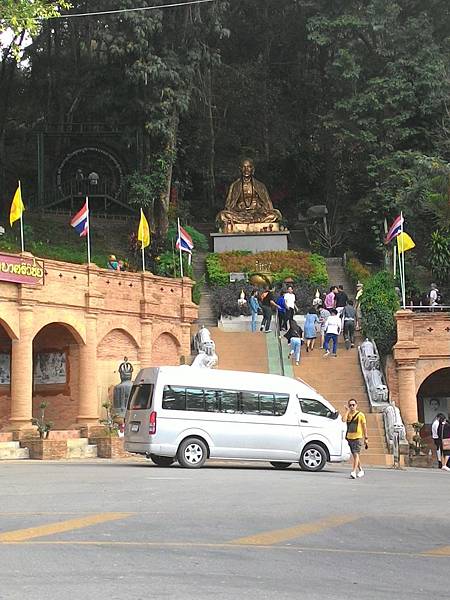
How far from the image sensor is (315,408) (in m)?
22.4

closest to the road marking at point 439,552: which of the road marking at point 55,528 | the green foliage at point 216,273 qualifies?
the road marking at point 55,528

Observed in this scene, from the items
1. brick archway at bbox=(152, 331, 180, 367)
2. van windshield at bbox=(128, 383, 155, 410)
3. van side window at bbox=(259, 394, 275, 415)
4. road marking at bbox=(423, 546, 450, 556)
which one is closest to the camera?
road marking at bbox=(423, 546, 450, 556)

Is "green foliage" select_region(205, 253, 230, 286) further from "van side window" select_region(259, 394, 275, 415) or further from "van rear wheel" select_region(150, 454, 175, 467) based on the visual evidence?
"van rear wheel" select_region(150, 454, 175, 467)

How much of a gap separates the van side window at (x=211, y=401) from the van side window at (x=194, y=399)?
0.38 ft

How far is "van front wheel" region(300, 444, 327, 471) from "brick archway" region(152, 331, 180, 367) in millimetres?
13825

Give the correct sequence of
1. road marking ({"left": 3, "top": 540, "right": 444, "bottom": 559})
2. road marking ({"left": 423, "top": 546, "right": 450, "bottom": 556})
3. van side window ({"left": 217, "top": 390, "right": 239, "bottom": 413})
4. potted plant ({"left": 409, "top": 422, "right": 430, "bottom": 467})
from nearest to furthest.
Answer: road marking ({"left": 3, "top": 540, "right": 444, "bottom": 559})
road marking ({"left": 423, "top": 546, "right": 450, "bottom": 556})
van side window ({"left": 217, "top": 390, "right": 239, "bottom": 413})
potted plant ({"left": 409, "top": 422, "right": 430, "bottom": 467})

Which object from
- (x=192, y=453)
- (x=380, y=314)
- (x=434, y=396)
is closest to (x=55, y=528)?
(x=192, y=453)

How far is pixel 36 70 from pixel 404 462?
121 feet

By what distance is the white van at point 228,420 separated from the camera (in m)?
20.9

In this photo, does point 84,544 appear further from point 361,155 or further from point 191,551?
point 361,155

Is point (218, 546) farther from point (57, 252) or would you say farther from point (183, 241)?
point (57, 252)

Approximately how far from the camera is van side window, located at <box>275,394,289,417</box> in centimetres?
2207

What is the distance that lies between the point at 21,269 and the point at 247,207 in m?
23.7

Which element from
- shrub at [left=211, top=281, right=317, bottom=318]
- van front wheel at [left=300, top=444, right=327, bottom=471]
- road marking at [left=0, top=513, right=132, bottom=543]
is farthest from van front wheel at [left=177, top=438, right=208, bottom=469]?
shrub at [left=211, top=281, right=317, bottom=318]
